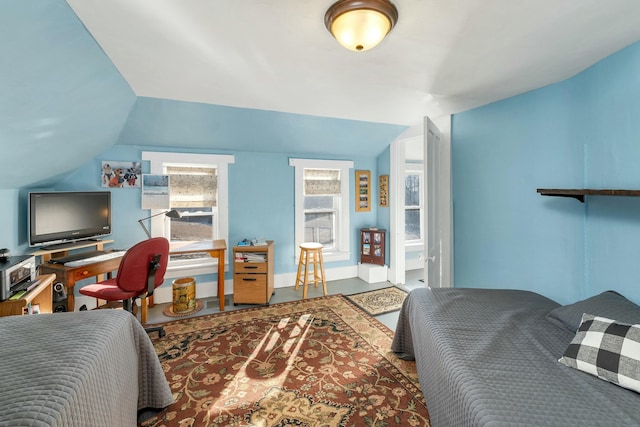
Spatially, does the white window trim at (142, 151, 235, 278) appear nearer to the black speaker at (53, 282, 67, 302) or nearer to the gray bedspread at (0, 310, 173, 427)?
the black speaker at (53, 282, 67, 302)

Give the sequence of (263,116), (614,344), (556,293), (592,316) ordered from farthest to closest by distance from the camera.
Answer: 1. (263,116)
2. (556,293)
3. (592,316)
4. (614,344)

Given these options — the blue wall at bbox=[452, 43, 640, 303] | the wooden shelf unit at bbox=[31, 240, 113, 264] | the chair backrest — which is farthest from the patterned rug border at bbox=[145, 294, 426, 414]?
the wooden shelf unit at bbox=[31, 240, 113, 264]

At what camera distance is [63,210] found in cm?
279

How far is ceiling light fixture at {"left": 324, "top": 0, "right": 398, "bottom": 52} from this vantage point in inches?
48.5

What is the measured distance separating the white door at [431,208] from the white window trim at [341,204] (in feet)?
5.88

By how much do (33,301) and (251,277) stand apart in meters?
1.83

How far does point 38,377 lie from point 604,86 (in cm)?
319

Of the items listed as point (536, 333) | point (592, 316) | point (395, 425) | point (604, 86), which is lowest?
point (395, 425)

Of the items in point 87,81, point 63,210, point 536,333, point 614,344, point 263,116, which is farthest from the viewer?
point 263,116

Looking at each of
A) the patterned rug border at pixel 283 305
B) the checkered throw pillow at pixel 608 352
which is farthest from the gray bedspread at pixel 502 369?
the patterned rug border at pixel 283 305

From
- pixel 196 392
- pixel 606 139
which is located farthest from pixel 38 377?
pixel 606 139

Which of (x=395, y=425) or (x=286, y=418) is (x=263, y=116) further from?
(x=395, y=425)

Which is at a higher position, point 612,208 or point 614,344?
point 612,208

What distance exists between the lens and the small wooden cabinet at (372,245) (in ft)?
13.6
